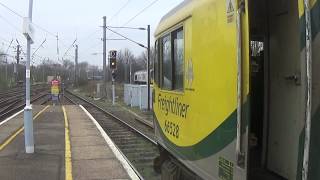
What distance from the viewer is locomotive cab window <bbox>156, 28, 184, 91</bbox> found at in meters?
6.42

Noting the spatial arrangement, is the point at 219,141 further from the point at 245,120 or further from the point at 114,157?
the point at 114,157

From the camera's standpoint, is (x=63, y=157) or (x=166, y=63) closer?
(x=166, y=63)

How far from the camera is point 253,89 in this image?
181 inches

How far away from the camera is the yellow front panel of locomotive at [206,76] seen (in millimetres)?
4430

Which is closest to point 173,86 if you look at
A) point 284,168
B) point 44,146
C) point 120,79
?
point 284,168

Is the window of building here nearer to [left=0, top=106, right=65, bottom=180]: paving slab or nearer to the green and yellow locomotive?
the green and yellow locomotive

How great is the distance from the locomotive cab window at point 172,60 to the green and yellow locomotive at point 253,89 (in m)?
0.46

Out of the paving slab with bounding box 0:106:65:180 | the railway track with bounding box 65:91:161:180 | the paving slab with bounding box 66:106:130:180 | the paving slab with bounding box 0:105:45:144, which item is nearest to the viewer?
the paving slab with bounding box 0:106:65:180

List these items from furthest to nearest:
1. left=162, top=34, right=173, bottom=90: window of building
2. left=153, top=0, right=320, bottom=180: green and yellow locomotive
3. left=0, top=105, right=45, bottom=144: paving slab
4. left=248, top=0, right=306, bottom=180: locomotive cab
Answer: left=0, top=105, right=45, bottom=144: paving slab → left=162, top=34, right=173, bottom=90: window of building → left=248, top=0, right=306, bottom=180: locomotive cab → left=153, top=0, right=320, bottom=180: green and yellow locomotive

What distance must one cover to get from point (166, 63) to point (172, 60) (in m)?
0.43

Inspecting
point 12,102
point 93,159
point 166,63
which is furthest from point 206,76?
point 12,102

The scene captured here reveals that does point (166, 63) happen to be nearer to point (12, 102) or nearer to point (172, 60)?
point (172, 60)

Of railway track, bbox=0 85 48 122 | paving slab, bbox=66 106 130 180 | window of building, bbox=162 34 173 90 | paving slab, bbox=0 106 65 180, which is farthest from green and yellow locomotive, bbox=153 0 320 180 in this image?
railway track, bbox=0 85 48 122

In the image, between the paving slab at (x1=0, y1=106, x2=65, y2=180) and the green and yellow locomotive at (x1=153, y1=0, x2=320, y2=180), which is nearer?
the green and yellow locomotive at (x1=153, y1=0, x2=320, y2=180)
